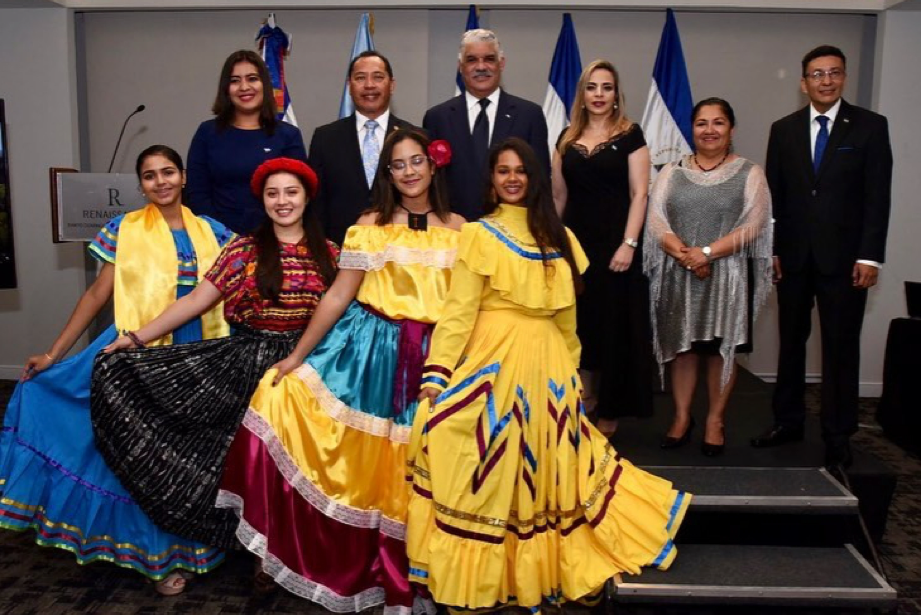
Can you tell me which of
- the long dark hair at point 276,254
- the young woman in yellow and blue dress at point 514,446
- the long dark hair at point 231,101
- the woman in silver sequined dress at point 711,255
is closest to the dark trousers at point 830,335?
the woman in silver sequined dress at point 711,255

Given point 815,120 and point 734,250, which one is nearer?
point 734,250

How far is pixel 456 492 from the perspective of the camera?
2479mm

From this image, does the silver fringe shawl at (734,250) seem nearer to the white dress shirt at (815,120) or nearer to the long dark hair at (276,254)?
the white dress shirt at (815,120)

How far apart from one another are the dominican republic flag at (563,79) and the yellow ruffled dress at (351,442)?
10.2ft

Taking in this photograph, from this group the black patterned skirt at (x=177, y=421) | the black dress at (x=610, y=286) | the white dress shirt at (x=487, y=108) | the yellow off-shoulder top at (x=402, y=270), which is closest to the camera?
the black patterned skirt at (x=177, y=421)

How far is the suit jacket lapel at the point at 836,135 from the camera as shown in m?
3.27

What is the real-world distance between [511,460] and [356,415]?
1.90 ft

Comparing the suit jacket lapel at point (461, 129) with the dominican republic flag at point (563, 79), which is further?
the dominican republic flag at point (563, 79)

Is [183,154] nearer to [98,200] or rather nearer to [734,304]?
[98,200]

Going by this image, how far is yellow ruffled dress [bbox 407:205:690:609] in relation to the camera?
248cm

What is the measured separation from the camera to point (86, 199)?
4.68 meters

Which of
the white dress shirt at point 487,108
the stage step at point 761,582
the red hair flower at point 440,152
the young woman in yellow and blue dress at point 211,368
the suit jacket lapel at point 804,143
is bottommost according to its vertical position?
the stage step at point 761,582

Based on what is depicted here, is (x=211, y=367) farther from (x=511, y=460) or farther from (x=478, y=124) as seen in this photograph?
(x=478, y=124)

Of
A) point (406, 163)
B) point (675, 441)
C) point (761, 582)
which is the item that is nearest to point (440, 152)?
point (406, 163)
